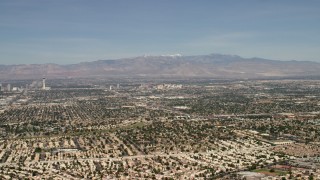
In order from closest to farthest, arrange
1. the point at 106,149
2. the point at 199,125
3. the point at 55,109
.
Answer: the point at 106,149 → the point at 199,125 → the point at 55,109

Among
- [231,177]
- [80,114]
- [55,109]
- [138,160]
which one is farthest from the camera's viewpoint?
[55,109]

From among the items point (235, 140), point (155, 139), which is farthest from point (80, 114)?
point (235, 140)

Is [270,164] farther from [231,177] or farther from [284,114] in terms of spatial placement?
[284,114]

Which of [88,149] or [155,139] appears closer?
[88,149]

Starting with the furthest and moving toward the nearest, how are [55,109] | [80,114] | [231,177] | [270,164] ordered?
[55,109], [80,114], [270,164], [231,177]

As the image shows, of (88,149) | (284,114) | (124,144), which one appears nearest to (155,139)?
(124,144)

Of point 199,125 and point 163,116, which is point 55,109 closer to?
point 163,116
